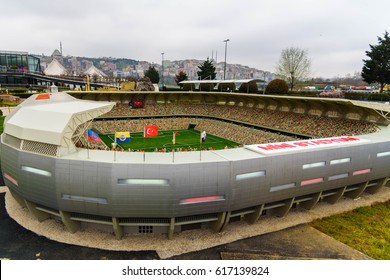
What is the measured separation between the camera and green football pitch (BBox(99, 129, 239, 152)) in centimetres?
4675

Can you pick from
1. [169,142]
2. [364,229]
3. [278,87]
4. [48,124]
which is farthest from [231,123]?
[48,124]

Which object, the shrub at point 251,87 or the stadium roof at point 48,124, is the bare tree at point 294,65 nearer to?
the shrub at point 251,87

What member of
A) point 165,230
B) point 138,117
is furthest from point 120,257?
point 138,117

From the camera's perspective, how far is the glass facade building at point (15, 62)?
90863 millimetres

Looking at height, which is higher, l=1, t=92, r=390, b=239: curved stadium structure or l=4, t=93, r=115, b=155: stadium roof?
l=4, t=93, r=115, b=155: stadium roof

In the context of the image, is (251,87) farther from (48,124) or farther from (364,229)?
(48,124)

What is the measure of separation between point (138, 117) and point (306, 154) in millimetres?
46579

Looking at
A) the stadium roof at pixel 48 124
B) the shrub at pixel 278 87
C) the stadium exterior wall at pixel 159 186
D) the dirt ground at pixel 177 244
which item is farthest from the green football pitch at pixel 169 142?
the dirt ground at pixel 177 244

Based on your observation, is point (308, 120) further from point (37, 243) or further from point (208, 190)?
point (37, 243)

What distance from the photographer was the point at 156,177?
60.2 feet

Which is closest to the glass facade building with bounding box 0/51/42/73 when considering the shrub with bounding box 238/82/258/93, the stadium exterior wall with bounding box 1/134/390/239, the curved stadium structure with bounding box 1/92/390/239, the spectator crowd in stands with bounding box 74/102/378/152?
the spectator crowd in stands with bounding box 74/102/378/152

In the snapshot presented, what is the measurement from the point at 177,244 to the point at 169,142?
3168 cm

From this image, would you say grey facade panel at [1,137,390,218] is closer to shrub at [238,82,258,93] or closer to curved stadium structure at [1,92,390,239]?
curved stadium structure at [1,92,390,239]

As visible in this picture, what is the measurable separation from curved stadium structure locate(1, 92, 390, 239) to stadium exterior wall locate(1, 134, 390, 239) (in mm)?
69
